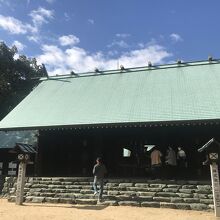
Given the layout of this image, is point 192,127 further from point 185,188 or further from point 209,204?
point 209,204

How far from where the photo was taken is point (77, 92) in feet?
61.1

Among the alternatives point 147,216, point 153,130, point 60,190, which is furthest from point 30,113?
point 147,216

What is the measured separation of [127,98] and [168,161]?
4.14 m

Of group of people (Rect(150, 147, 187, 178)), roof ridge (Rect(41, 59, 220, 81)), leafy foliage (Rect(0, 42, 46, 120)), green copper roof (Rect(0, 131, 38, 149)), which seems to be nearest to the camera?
group of people (Rect(150, 147, 187, 178))

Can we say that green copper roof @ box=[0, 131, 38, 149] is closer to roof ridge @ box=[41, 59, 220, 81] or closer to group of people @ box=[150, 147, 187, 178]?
roof ridge @ box=[41, 59, 220, 81]

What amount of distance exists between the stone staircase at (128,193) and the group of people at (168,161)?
101cm

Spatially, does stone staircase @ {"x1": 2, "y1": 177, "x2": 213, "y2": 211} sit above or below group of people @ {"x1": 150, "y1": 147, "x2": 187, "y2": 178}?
below

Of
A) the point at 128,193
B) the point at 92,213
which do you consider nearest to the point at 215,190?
the point at 128,193

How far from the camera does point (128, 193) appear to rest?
40.1 ft

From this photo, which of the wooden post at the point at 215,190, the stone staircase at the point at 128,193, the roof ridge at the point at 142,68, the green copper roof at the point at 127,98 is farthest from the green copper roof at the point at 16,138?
the wooden post at the point at 215,190

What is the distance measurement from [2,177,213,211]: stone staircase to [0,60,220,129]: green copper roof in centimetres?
260

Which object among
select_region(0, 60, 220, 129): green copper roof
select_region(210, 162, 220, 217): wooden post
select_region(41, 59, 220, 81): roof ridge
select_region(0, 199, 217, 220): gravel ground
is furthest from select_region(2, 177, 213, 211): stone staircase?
select_region(41, 59, 220, 81): roof ridge

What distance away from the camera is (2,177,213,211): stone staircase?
1129cm

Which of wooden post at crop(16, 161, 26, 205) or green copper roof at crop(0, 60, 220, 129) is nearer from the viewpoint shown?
wooden post at crop(16, 161, 26, 205)
